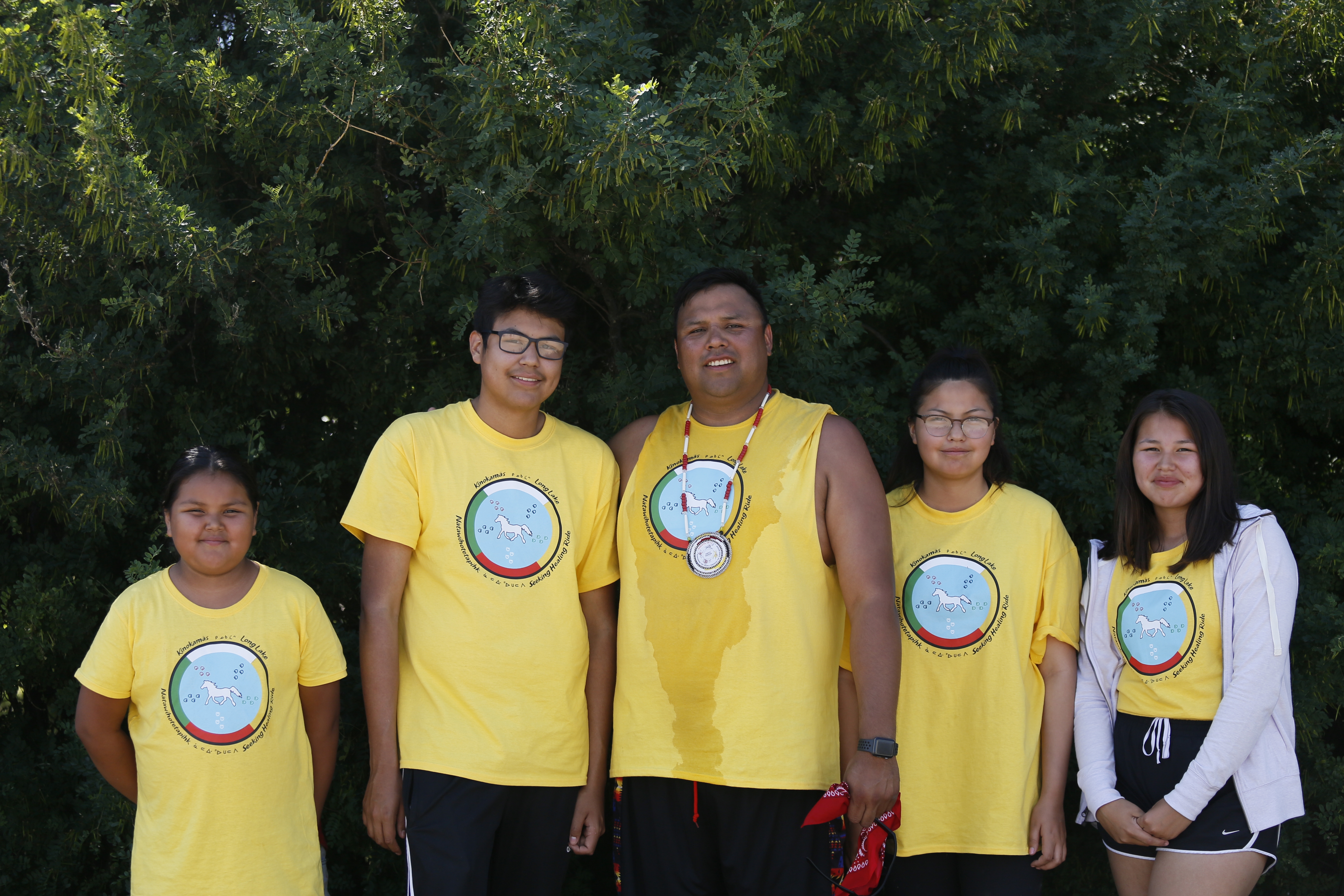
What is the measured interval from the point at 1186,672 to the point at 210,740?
2.54m

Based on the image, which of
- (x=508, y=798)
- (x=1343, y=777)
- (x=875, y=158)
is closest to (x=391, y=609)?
(x=508, y=798)

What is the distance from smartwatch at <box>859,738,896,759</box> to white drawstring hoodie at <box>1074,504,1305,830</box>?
635mm

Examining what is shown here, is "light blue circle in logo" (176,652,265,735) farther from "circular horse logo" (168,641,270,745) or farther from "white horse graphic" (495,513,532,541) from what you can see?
"white horse graphic" (495,513,532,541)

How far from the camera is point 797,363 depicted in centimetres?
367

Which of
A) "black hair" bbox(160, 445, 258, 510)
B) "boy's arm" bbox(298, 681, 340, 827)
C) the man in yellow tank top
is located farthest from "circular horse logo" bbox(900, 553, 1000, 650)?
"black hair" bbox(160, 445, 258, 510)

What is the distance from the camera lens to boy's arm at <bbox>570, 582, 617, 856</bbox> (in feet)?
9.48

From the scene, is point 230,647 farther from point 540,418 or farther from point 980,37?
point 980,37

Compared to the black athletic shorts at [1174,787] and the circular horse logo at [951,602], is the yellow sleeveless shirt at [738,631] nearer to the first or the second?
the circular horse logo at [951,602]

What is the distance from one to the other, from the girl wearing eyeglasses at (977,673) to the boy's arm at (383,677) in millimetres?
1228

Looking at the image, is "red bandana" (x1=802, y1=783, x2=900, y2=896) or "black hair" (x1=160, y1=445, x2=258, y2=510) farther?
"black hair" (x1=160, y1=445, x2=258, y2=510)

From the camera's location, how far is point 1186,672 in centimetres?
277

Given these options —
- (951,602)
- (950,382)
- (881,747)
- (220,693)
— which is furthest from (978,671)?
(220,693)

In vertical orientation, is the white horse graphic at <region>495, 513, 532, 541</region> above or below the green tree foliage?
below

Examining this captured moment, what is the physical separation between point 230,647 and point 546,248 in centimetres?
164
